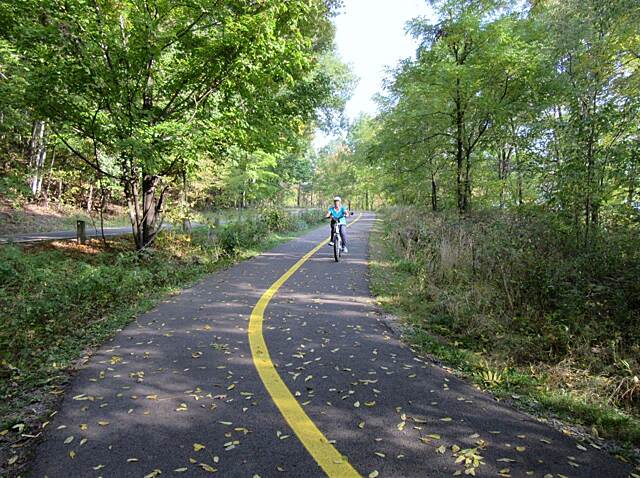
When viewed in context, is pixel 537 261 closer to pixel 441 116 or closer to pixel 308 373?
pixel 308 373

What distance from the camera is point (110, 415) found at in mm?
3043

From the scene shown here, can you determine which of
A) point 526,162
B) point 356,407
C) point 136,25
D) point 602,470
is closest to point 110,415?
point 356,407

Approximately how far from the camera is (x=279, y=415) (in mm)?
3049

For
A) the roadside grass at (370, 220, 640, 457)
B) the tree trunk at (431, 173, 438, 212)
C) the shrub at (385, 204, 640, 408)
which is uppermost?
the tree trunk at (431, 173, 438, 212)

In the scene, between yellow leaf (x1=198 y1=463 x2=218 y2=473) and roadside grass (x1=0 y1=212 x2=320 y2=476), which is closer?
yellow leaf (x1=198 y1=463 x2=218 y2=473)

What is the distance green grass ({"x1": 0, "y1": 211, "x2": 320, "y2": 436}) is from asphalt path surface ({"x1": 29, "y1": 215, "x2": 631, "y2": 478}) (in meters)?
0.38

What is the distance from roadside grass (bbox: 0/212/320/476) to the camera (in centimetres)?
332

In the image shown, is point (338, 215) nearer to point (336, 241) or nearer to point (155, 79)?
point (336, 241)

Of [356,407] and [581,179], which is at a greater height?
[581,179]

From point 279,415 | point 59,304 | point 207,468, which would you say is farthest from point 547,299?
point 59,304

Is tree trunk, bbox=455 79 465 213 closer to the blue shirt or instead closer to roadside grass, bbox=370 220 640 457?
the blue shirt

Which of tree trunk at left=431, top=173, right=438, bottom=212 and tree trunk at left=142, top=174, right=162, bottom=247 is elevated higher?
tree trunk at left=431, top=173, right=438, bottom=212

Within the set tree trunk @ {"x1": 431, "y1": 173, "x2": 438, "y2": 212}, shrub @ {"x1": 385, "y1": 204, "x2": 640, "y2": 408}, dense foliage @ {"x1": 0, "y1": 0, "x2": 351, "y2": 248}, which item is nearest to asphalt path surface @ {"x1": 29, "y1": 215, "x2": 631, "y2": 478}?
shrub @ {"x1": 385, "y1": 204, "x2": 640, "y2": 408}

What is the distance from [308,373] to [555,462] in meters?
2.19
